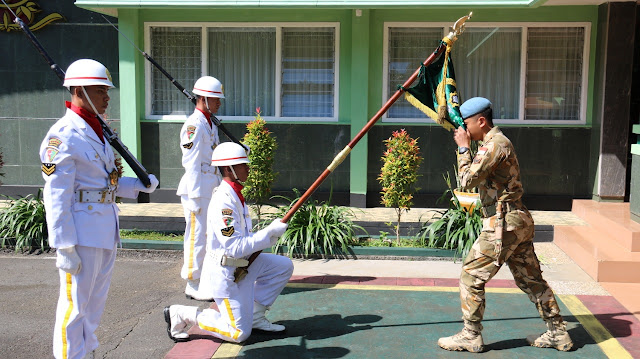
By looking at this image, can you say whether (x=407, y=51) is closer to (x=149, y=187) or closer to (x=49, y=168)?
(x=149, y=187)

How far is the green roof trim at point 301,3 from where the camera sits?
1035cm

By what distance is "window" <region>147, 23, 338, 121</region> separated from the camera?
11844mm

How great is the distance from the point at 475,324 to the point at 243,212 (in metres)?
2.12

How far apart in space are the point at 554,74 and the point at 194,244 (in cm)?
786

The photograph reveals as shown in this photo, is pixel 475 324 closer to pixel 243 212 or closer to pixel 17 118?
pixel 243 212

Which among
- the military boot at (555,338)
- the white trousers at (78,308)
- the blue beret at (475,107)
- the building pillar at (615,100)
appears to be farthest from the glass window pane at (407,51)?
the white trousers at (78,308)

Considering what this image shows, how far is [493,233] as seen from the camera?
16.4 ft

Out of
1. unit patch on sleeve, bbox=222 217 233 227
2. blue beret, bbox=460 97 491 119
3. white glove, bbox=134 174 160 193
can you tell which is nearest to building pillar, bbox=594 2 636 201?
blue beret, bbox=460 97 491 119

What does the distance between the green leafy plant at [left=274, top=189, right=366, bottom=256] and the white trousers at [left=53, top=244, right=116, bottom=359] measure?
3883 millimetres

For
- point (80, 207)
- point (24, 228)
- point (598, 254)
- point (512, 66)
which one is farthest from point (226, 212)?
point (512, 66)

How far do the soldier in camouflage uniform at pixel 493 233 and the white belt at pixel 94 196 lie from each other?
106 inches

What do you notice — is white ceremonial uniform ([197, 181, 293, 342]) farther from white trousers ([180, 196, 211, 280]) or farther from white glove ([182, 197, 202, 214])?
white glove ([182, 197, 202, 214])

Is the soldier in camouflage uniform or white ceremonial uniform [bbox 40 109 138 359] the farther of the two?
the soldier in camouflage uniform

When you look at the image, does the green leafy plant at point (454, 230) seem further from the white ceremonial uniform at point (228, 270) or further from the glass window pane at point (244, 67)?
the glass window pane at point (244, 67)
